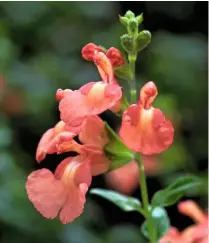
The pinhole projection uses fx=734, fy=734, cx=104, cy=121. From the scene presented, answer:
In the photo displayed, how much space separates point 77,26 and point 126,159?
1805mm

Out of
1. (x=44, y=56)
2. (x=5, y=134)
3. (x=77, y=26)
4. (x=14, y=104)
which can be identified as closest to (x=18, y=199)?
(x=5, y=134)

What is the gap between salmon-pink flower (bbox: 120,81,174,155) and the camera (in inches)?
28.7

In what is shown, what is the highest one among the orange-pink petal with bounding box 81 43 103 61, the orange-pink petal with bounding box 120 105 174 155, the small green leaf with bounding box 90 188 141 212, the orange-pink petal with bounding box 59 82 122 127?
the orange-pink petal with bounding box 81 43 103 61

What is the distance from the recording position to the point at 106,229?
87.8 inches

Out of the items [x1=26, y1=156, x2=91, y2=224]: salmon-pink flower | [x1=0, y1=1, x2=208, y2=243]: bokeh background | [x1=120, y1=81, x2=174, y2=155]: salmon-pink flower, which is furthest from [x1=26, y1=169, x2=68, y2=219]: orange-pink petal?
[x1=0, y1=1, x2=208, y2=243]: bokeh background

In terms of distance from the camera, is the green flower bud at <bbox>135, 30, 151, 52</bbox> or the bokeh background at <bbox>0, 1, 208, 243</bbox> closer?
the green flower bud at <bbox>135, 30, 151, 52</bbox>

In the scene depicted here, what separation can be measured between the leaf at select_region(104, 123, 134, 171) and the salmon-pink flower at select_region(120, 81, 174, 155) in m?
0.09

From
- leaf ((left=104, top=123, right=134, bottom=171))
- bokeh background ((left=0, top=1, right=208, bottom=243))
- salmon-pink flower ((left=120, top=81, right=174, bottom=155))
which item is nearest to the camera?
salmon-pink flower ((left=120, top=81, right=174, bottom=155))

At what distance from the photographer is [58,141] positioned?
0.78 m

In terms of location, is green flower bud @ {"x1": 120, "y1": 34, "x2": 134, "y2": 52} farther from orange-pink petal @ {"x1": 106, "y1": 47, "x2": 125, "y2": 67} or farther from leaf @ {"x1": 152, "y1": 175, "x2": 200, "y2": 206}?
leaf @ {"x1": 152, "y1": 175, "x2": 200, "y2": 206}

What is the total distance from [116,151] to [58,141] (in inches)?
3.2

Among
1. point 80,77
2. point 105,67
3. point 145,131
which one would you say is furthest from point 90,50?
point 80,77

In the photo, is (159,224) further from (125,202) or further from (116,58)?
(116,58)

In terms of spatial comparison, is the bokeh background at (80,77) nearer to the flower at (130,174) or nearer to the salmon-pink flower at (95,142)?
the flower at (130,174)
